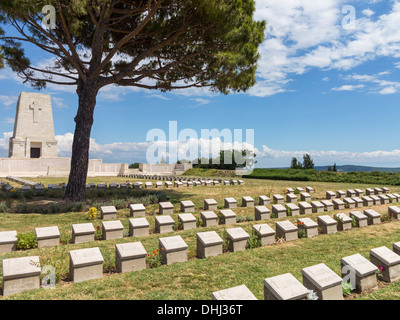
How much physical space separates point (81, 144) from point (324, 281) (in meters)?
11.3

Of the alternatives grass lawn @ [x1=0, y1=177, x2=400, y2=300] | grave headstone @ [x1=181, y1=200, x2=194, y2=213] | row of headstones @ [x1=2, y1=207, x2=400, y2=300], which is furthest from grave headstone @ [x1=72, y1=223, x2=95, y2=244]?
grave headstone @ [x1=181, y1=200, x2=194, y2=213]

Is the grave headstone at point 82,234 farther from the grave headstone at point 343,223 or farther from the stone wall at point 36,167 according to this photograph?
the stone wall at point 36,167

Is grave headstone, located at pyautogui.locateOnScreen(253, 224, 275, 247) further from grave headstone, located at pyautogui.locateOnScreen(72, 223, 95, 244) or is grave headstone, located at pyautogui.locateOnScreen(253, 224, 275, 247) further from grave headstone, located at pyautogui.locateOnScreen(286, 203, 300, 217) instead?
grave headstone, located at pyautogui.locateOnScreen(72, 223, 95, 244)

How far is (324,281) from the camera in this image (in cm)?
363

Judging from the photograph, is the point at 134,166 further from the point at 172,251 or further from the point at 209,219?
A: the point at 172,251

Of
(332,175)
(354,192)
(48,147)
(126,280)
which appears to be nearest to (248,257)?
(126,280)

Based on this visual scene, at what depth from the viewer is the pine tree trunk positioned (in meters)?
11.9

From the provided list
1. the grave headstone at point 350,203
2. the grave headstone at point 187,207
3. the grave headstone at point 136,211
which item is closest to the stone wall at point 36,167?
the grave headstone at point 136,211

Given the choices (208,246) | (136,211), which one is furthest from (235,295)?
(136,211)

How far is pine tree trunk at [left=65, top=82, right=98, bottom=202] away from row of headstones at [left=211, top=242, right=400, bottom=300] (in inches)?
410
